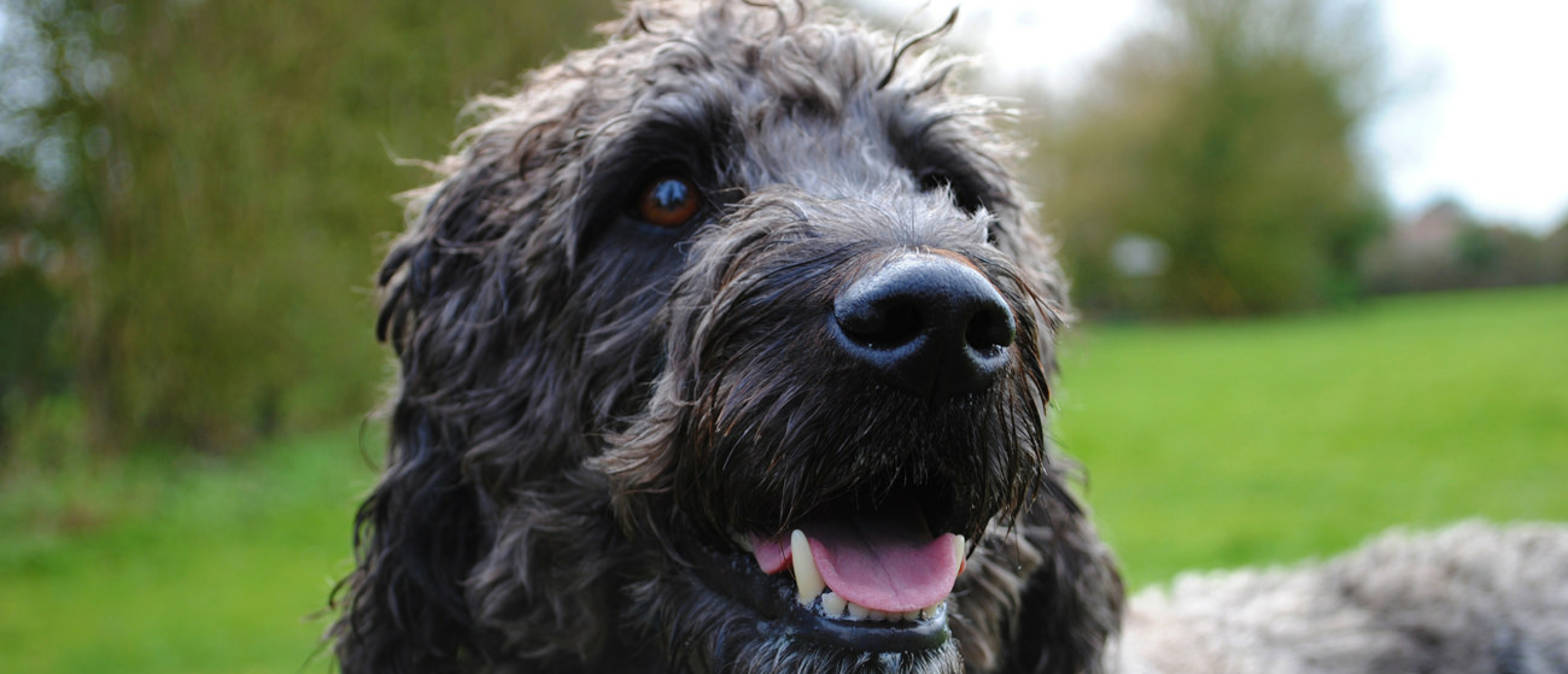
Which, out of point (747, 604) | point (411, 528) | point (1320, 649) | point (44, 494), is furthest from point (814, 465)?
point (44, 494)

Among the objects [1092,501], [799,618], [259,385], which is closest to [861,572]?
[799,618]

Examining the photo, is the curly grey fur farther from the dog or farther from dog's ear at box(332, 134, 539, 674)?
dog's ear at box(332, 134, 539, 674)

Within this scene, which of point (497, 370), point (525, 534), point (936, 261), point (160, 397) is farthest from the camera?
point (160, 397)

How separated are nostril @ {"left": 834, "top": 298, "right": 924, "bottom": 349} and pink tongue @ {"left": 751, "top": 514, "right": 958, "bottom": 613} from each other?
499 millimetres

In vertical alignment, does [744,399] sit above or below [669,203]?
below

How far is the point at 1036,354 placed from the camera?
2.07 m

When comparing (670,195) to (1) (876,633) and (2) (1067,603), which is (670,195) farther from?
(2) (1067,603)

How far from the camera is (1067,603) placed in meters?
2.81

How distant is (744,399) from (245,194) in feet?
35.2

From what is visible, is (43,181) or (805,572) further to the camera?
(43,181)

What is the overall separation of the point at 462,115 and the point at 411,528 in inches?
55.8

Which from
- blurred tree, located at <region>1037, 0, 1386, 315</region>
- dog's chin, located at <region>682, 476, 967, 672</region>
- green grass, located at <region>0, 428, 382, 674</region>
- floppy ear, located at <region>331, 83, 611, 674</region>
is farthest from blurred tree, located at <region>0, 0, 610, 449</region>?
blurred tree, located at <region>1037, 0, 1386, 315</region>

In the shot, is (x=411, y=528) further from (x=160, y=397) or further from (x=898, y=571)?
(x=160, y=397)

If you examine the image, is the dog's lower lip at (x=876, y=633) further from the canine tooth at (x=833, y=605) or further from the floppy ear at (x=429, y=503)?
the floppy ear at (x=429, y=503)
